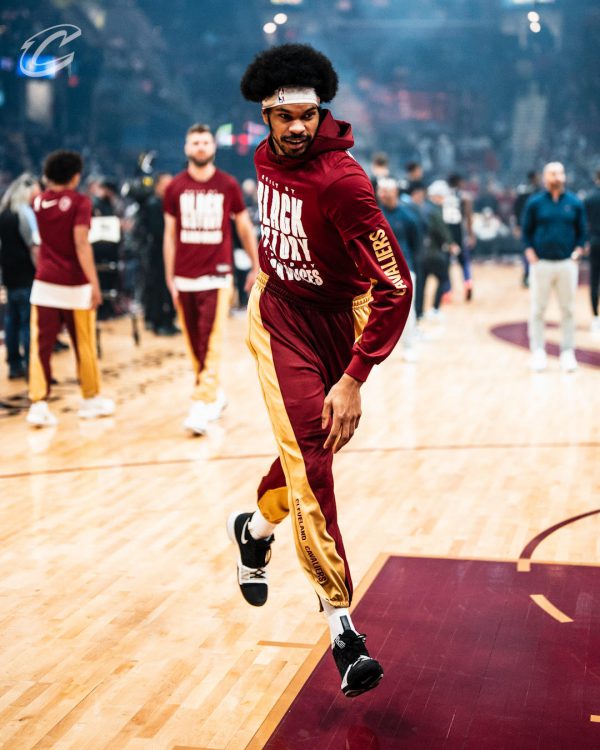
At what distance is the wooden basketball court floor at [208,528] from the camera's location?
322 cm

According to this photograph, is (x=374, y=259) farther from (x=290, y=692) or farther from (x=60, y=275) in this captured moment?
(x=60, y=275)

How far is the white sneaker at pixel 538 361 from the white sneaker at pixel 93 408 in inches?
157

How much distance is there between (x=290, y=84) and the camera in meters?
2.99

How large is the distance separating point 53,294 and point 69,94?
15316 millimetres

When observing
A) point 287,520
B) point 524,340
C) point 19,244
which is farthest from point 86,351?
point 524,340

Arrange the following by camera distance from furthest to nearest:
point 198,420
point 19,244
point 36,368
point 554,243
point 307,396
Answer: point 554,243, point 19,244, point 36,368, point 198,420, point 307,396

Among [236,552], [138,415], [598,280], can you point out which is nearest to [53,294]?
[138,415]

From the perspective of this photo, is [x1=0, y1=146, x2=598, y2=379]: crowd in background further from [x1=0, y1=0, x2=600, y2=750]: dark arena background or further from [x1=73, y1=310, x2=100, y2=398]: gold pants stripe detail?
[x1=73, y1=310, x2=100, y2=398]: gold pants stripe detail

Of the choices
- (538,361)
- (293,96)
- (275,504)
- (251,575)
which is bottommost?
(538,361)

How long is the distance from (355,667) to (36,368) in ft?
15.7

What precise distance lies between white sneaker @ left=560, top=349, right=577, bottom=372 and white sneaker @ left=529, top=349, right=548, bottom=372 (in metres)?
0.16

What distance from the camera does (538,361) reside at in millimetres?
9297

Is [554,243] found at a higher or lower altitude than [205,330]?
higher

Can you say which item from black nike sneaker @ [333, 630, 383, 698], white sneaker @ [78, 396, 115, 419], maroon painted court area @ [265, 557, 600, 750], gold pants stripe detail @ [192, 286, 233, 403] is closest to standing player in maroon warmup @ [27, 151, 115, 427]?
white sneaker @ [78, 396, 115, 419]
